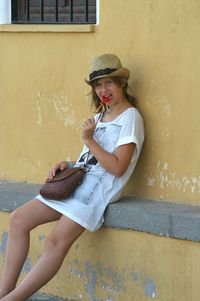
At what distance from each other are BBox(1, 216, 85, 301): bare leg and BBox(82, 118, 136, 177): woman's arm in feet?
1.24

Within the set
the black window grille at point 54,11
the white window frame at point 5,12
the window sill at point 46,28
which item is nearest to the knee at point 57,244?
the window sill at point 46,28

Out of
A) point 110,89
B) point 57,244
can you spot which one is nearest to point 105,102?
point 110,89

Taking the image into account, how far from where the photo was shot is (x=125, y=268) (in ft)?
17.7

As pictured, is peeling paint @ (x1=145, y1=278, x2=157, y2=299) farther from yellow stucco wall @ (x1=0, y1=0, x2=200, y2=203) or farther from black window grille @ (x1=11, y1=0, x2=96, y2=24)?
black window grille @ (x1=11, y1=0, x2=96, y2=24)

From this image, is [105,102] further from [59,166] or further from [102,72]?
[59,166]

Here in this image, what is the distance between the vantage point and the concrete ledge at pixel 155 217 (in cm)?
499

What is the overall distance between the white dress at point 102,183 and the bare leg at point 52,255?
60mm

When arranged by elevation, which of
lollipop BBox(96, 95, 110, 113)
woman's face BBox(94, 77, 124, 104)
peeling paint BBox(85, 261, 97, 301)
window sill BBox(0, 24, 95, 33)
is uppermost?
window sill BBox(0, 24, 95, 33)

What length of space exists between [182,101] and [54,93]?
3.45 ft

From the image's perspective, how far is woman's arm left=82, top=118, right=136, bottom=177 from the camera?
5.24m

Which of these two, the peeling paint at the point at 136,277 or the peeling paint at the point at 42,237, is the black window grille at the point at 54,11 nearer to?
the peeling paint at the point at 42,237

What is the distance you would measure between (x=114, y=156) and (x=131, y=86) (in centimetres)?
52

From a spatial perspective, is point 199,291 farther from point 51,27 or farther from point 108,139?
point 51,27

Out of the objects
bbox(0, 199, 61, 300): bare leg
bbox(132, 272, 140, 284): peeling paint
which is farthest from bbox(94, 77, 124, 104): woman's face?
bbox(132, 272, 140, 284): peeling paint
